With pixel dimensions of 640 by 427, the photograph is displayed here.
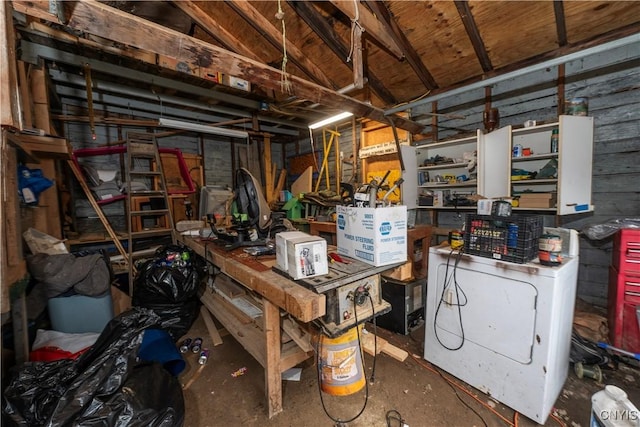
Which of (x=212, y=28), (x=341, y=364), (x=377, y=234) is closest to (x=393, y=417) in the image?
(x=341, y=364)

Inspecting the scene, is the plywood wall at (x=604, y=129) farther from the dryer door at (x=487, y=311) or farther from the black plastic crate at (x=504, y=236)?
the dryer door at (x=487, y=311)

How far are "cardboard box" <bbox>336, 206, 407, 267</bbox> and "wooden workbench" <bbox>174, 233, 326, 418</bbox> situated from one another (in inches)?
16.1

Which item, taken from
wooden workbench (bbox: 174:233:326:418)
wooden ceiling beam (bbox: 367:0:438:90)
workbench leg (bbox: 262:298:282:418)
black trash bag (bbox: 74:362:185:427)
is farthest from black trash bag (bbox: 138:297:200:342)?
wooden ceiling beam (bbox: 367:0:438:90)

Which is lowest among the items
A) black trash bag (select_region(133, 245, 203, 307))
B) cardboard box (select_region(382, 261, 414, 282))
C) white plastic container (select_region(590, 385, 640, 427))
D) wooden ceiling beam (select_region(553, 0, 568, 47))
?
white plastic container (select_region(590, 385, 640, 427))

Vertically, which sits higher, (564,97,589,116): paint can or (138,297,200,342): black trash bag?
(564,97,589,116): paint can

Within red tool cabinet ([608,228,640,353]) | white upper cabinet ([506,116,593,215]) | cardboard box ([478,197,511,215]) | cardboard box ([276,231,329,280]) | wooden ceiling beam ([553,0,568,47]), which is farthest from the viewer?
white upper cabinet ([506,116,593,215])

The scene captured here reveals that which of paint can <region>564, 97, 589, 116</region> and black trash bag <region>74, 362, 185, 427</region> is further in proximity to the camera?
paint can <region>564, 97, 589, 116</region>

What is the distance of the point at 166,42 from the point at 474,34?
8.37 ft

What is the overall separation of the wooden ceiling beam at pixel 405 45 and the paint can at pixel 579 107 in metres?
1.33

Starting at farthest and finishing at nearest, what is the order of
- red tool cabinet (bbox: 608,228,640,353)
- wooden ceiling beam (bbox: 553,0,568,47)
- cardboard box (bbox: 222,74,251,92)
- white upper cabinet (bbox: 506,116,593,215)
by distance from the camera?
1. cardboard box (bbox: 222,74,251,92)
2. white upper cabinet (bbox: 506,116,593,215)
3. wooden ceiling beam (bbox: 553,0,568,47)
4. red tool cabinet (bbox: 608,228,640,353)

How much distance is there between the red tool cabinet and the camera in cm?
170

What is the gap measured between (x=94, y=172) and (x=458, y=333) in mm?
4379

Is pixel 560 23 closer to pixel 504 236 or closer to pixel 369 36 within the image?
pixel 369 36

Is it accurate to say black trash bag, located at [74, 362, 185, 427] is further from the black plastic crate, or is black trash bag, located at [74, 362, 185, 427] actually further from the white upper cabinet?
the white upper cabinet
